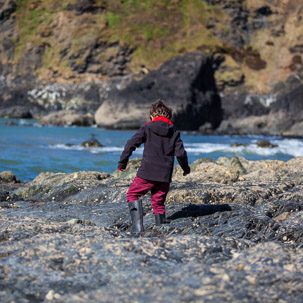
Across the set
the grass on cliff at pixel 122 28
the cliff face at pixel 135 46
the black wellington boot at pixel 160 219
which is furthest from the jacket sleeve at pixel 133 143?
the grass on cliff at pixel 122 28

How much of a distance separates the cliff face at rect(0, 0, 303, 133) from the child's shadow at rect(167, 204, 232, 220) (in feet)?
184

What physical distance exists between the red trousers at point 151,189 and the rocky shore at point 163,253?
1.05ft

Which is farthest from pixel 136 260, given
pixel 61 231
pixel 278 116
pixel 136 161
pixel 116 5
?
pixel 116 5

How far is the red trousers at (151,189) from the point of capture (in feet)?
20.3

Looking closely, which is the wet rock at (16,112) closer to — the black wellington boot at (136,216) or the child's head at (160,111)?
the child's head at (160,111)

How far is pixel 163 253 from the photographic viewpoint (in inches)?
179

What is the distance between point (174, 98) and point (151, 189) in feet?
151

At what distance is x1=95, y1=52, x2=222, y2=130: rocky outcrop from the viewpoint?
48875 millimetres

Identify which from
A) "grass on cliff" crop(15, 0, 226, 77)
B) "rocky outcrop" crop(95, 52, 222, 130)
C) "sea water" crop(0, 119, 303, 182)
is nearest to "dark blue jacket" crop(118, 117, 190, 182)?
"sea water" crop(0, 119, 303, 182)

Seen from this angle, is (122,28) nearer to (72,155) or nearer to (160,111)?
(72,155)

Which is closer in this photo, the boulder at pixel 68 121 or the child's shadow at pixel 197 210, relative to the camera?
the child's shadow at pixel 197 210

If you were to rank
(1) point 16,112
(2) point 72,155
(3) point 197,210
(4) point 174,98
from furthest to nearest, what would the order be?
1. (1) point 16,112
2. (4) point 174,98
3. (2) point 72,155
4. (3) point 197,210

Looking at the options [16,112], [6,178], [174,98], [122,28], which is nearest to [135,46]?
[122,28]

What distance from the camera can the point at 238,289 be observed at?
3463 mm
